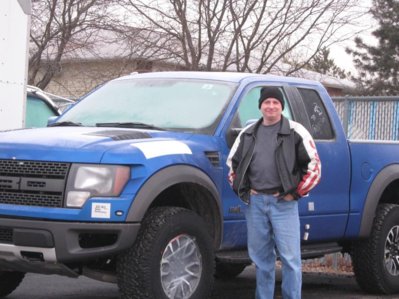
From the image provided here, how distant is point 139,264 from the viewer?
5.45m

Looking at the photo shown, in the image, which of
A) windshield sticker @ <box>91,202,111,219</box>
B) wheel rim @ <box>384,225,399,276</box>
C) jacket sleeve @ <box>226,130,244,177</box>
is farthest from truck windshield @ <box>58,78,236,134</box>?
wheel rim @ <box>384,225,399,276</box>

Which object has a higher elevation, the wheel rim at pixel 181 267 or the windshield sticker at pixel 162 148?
the windshield sticker at pixel 162 148

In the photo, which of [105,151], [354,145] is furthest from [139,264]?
[354,145]

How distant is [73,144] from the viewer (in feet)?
18.0

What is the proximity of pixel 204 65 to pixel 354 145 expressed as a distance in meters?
13.0

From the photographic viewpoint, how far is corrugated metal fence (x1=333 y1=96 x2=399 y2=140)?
11.5 meters

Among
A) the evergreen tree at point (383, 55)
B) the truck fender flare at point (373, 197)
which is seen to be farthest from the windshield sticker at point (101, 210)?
the evergreen tree at point (383, 55)

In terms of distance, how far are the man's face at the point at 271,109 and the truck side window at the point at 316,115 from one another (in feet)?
4.90

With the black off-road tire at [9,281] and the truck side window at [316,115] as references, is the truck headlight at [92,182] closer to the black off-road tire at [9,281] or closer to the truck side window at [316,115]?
the black off-road tire at [9,281]

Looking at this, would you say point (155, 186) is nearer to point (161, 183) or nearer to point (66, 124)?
point (161, 183)

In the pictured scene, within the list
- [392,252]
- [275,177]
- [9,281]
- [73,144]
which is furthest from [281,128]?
[392,252]

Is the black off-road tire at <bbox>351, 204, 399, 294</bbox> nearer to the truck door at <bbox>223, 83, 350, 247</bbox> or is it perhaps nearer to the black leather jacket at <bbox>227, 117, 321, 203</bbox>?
the truck door at <bbox>223, 83, 350, 247</bbox>

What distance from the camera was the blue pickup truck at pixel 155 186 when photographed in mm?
5363

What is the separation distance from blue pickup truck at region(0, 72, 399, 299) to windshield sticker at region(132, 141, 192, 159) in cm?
1
